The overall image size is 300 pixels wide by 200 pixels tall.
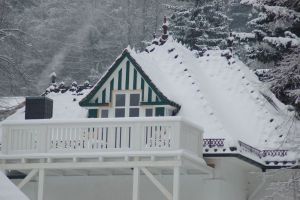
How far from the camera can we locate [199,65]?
109 feet

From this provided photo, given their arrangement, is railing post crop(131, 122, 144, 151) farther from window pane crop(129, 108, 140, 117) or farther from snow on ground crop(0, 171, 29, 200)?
snow on ground crop(0, 171, 29, 200)

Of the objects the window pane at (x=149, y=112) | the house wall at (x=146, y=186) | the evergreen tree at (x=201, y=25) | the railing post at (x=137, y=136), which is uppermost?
the evergreen tree at (x=201, y=25)

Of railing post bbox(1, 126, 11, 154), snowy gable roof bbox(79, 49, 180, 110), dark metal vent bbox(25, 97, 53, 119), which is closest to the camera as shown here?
railing post bbox(1, 126, 11, 154)

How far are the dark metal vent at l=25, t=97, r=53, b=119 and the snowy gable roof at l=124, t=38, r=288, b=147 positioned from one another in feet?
10.8

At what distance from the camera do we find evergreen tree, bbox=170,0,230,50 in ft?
Answer: 165

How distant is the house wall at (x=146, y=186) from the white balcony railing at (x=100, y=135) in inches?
55.2

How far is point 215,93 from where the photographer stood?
3206cm

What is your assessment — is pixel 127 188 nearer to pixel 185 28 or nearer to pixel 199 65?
pixel 199 65

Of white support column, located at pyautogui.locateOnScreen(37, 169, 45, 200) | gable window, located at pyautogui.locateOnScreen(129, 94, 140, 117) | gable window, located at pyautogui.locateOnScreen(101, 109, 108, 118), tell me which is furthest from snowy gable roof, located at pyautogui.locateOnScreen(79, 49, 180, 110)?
white support column, located at pyautogui.locateOnScreen(37, 169, 45, 200)

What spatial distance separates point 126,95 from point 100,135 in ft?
9.16

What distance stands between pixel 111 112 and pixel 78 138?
254 centimetres

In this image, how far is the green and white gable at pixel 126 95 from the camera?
97.0 ft

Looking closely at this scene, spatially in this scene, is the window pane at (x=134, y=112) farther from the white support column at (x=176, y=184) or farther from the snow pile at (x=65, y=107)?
the white support column at (x=176, y=184)

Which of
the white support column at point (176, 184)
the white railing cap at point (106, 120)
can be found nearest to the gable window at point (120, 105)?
the white railing cap at point (106, 120)
